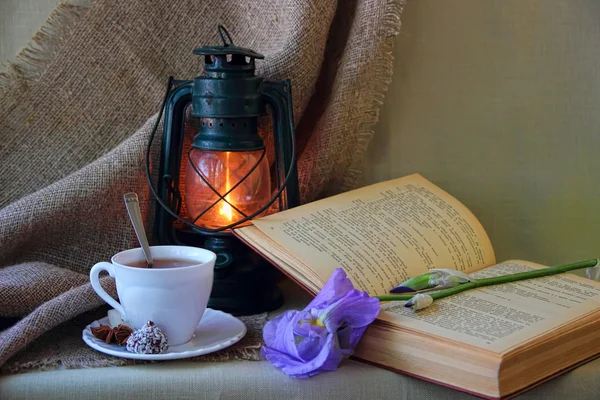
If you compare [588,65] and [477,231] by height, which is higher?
[588,65]

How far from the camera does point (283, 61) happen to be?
0.92m

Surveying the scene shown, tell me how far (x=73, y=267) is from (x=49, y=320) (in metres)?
0.18

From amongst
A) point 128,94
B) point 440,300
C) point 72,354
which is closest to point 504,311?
point 440,300

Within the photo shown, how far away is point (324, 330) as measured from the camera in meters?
0.67

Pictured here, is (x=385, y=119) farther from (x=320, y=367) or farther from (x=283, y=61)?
(x=320, y=367)

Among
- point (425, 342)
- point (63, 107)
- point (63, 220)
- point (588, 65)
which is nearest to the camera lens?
point (425, 342)

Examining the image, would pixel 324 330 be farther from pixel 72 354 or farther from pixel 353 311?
pixel 72 354

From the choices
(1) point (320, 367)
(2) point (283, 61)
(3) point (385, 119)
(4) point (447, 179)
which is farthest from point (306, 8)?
(1) point (320, 367)

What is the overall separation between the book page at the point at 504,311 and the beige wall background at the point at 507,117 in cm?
29

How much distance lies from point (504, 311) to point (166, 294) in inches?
11.8

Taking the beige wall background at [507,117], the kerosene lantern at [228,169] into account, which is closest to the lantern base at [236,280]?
the kerosene lantern at [228,169]

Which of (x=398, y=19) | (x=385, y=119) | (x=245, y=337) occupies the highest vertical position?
(x=398, y=19)

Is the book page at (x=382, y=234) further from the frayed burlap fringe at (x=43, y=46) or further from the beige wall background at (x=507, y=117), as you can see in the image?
the frayed burlap fringe at (x=43, y=46)

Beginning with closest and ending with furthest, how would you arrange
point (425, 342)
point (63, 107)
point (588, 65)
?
point (425, 342) → point (63, 107) → point (588, 65)
